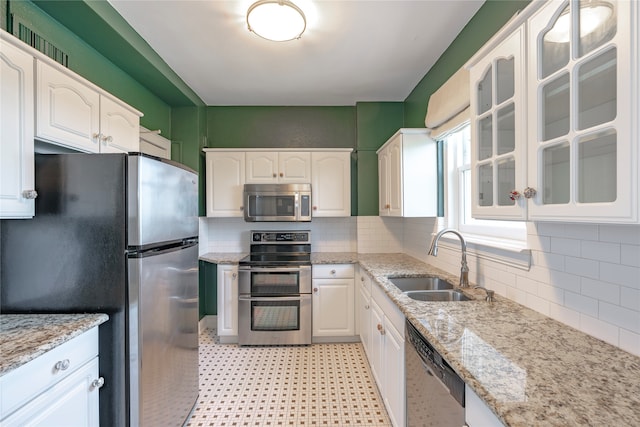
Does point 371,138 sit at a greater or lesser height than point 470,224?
greater

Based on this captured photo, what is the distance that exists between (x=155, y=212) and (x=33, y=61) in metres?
0.78

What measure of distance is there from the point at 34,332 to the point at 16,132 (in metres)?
0.80

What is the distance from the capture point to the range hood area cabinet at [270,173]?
10.3 feet

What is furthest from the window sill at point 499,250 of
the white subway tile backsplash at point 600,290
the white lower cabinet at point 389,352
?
the white lower cabinet at point 389,352

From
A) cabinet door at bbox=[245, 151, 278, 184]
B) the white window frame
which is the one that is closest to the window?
the white window frame

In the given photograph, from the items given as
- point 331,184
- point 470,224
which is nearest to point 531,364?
point 470,224

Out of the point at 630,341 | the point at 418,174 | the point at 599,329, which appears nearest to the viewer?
the point at 630,341

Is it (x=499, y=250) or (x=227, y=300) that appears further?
(x=227, y=300)

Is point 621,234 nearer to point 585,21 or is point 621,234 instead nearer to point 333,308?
point 585,21

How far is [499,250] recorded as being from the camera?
1.59 m

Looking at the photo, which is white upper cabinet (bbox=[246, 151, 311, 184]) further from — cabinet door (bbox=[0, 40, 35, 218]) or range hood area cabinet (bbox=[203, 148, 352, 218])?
cabinet door (bbox=[0, 40, 35, 218])

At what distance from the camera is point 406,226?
10.4 feet

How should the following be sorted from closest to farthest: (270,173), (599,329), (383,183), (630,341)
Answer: (630,341), (599,329), (383,183), (270,173)

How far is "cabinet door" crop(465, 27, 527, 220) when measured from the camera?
3.36ft
